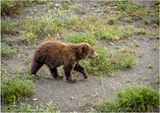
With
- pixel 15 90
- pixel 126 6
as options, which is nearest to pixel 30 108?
pixel 15 90

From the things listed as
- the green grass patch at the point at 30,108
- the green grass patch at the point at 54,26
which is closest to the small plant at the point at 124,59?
the green grass patch at the point at 54,26

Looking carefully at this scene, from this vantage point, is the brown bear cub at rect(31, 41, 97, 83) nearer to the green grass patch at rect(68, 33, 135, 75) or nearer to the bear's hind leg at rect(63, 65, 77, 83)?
the bear's hind leg at rect(63, 65, 77, 83)

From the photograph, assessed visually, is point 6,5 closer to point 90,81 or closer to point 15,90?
point 90,81

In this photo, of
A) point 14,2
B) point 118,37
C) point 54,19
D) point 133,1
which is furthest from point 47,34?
→ point 133,1

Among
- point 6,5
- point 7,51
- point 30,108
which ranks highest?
point 6,5

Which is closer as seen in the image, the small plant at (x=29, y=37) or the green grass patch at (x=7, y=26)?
the small plant at (x=29, y=37)

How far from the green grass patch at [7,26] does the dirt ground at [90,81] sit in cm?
26

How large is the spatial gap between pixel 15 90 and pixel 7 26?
12.6ft

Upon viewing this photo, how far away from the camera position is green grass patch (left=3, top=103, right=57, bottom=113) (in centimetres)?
742

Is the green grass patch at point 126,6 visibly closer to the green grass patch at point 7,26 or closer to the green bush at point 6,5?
the green bush at point 6,5

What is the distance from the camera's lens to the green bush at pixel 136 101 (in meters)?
7.77

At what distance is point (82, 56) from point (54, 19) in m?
2.88

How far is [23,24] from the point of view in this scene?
481 inches

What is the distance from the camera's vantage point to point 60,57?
9133 mm
